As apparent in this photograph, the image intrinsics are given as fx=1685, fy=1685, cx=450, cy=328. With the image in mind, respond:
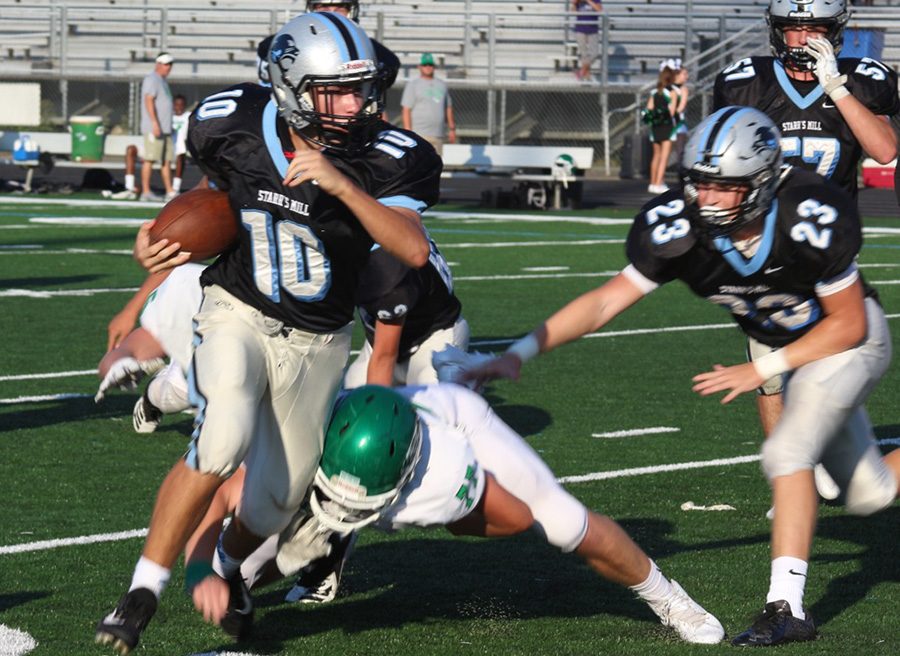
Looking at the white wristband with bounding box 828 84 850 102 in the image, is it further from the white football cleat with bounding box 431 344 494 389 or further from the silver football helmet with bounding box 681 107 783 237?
the white football cleat with bounding box 431 344 494 389

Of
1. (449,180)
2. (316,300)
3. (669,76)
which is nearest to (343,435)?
(316,300)

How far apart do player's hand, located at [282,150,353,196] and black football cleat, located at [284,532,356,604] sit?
1.16 meters

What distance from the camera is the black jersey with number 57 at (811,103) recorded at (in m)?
5.96

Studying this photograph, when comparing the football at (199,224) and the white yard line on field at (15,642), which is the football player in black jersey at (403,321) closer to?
the football at (199,224)

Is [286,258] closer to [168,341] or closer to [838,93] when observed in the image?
[168,341]

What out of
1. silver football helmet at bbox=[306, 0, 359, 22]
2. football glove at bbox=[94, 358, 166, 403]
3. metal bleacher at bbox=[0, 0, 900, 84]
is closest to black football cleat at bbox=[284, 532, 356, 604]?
football glove at bbox=[94, 358, 166, 403]

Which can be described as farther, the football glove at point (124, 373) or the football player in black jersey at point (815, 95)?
the football glove at point (124, 373)

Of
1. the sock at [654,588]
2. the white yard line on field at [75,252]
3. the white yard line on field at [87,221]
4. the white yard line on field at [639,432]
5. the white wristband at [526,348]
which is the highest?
the white wristband at [526,348]

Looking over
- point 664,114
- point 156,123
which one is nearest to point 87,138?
point 156,123

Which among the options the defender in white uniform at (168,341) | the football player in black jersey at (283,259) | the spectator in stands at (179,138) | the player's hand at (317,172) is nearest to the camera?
the player's hand at (317,172)

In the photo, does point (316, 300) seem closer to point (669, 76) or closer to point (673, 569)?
point (673, 569)

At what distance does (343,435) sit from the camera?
12.7 feet

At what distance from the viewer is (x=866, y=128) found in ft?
19.0

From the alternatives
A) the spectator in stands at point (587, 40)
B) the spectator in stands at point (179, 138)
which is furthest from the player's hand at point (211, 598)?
the spectator in stands at point (587, 40)
